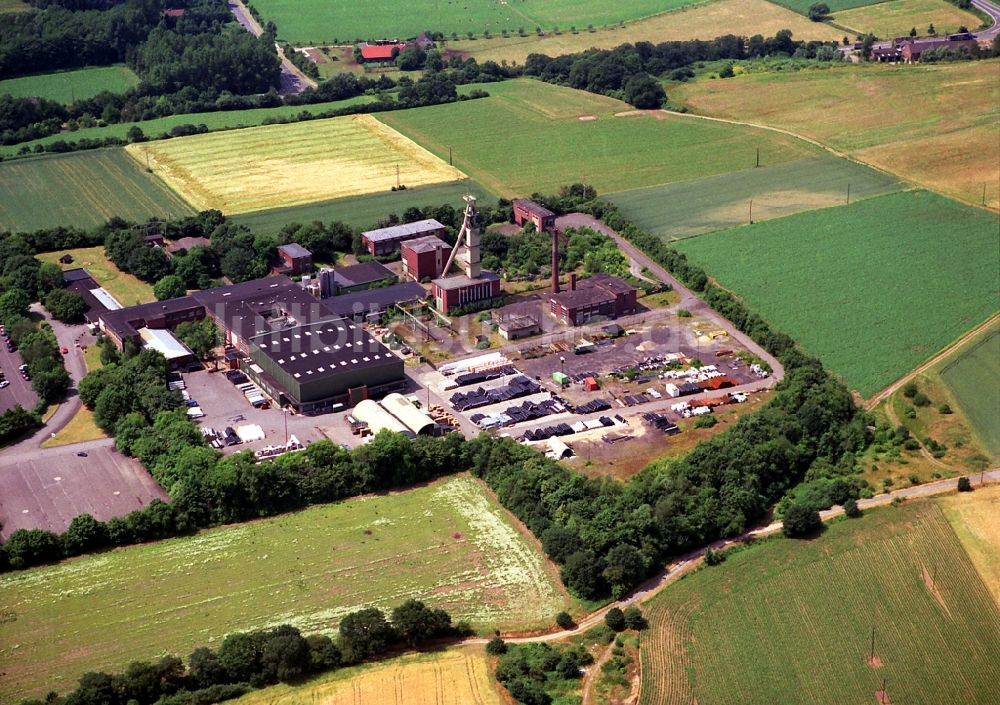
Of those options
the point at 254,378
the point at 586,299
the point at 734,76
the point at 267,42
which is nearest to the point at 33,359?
the point at 254,378

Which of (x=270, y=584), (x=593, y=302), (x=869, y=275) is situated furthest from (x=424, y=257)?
(x=270, y=584)

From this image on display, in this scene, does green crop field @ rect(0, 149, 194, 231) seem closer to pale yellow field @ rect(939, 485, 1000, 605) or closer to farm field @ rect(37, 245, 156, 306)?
farm field @ rect(37, 245, 156, 306)

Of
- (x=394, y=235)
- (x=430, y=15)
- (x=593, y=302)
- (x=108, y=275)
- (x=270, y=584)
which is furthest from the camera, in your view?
(x=430, y=15)

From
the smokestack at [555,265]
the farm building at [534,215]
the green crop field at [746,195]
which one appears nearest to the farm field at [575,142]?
the green crop field at [746,195]

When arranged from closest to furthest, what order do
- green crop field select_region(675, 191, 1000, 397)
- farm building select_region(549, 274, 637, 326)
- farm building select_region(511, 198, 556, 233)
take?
green crop field select_region(675, 191, 1000, 397) → farm building select_region(549, 274, 637, 326) → farm building select_region(511, 198, 556, 233)

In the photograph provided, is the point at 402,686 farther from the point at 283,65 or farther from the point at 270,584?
the point at 283,65

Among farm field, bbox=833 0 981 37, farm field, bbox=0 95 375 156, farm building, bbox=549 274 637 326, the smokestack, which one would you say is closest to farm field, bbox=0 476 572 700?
farm building, bbox=549 274 637 326
